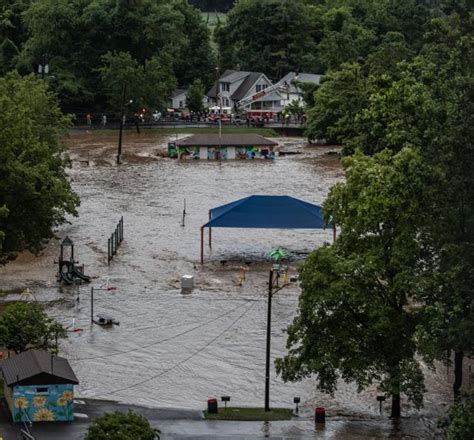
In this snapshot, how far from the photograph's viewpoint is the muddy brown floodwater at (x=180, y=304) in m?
35.4

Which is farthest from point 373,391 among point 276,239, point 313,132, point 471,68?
point 313,132

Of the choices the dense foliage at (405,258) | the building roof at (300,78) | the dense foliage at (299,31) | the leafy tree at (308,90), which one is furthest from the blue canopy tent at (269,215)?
the dense foliage at (299,31)

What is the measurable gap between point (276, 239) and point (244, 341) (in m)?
15.9

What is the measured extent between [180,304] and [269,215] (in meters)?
7.56

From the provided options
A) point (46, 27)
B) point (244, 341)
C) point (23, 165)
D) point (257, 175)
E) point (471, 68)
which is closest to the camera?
point (471, 68)

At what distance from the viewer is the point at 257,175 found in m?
80.3

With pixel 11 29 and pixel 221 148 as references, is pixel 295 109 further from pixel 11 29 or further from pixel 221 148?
pixel 11 29

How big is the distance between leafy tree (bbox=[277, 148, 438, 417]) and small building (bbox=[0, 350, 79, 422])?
5.66 metres

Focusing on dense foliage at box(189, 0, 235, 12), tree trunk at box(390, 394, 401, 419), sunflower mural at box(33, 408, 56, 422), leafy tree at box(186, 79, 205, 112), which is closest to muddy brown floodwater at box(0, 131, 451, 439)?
tree trunk at box(390, 394, 401, 419)

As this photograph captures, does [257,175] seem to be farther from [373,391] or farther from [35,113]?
[373,391]

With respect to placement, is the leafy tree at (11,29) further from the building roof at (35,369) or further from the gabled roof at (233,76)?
the building roof at (35,369)

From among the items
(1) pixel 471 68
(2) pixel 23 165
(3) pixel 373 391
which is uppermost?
(1) pixel 471 68

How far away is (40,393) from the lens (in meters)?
30.8

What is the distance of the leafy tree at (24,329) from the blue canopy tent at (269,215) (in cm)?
1725
